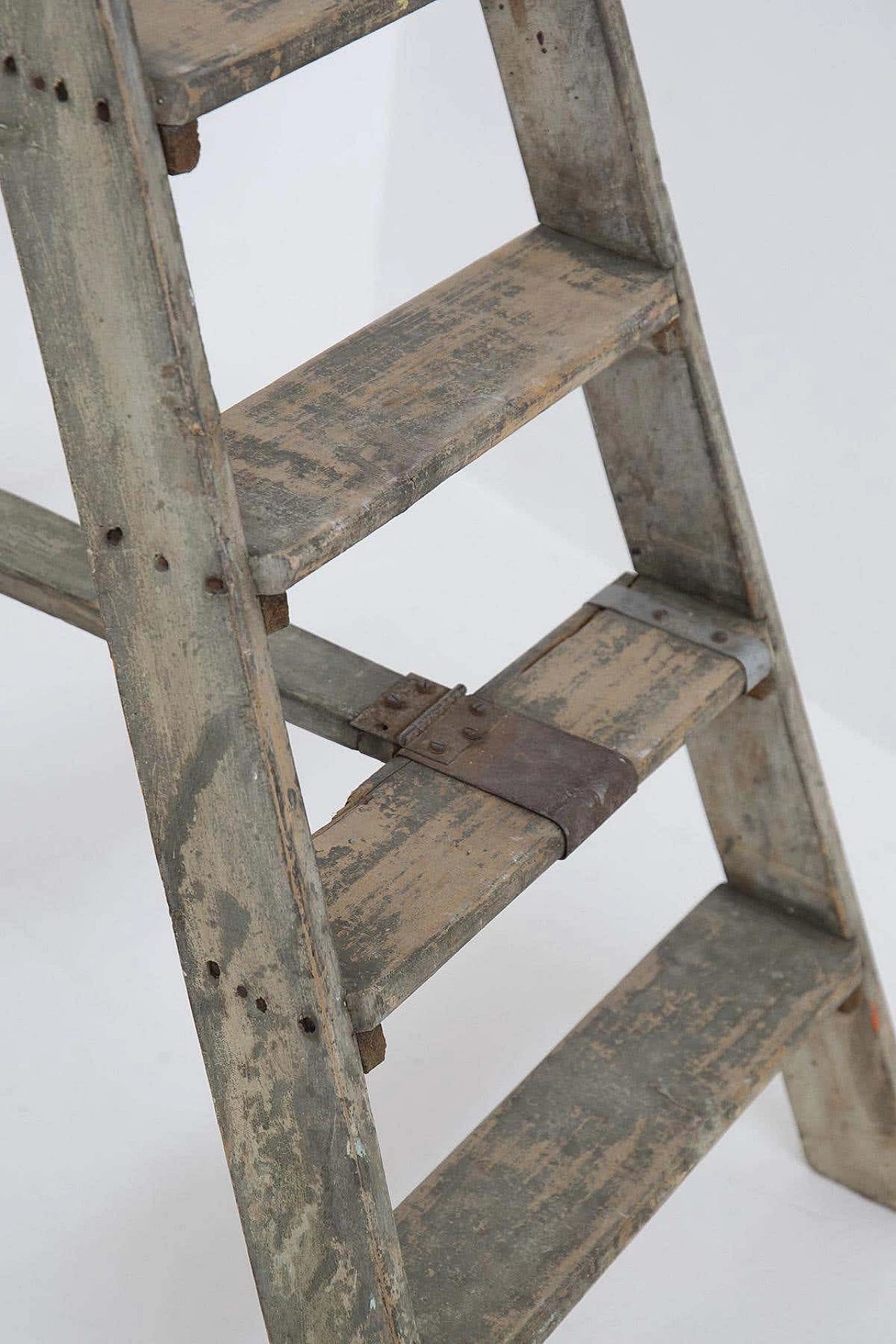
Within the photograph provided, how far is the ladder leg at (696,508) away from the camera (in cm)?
147

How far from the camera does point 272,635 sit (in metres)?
1.76

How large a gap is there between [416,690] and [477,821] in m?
0.22

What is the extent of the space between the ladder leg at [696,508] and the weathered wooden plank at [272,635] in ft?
1.02

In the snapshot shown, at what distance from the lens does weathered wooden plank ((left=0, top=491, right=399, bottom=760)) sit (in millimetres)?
1630

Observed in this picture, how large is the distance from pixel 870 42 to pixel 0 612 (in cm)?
157

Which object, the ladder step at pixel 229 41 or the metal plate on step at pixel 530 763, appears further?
the metal plate on step at pixel 530 763

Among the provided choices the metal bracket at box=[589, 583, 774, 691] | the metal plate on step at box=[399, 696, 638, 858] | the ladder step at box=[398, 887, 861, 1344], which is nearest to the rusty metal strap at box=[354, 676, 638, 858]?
the metal plate on step at box=[399, 696, 638, 858]

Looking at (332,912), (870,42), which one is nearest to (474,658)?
(870,42)

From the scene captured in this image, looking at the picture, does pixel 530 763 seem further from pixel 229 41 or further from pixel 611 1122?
pixel 229 41

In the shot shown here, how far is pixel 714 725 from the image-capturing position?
70.6 inches

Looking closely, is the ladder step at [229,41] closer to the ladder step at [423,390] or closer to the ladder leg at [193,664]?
the ladder leg at [193,664]

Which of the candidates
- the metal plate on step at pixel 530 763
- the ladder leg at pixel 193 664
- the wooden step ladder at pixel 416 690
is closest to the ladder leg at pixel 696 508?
the wooden step ladder at pixel 416 690

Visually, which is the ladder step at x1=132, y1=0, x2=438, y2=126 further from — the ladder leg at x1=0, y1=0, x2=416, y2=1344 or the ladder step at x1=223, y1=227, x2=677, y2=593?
the ladder step at x1=223, y1=227, x2=677, y2=593

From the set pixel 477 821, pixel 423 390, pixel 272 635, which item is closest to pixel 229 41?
pixel 423 390
